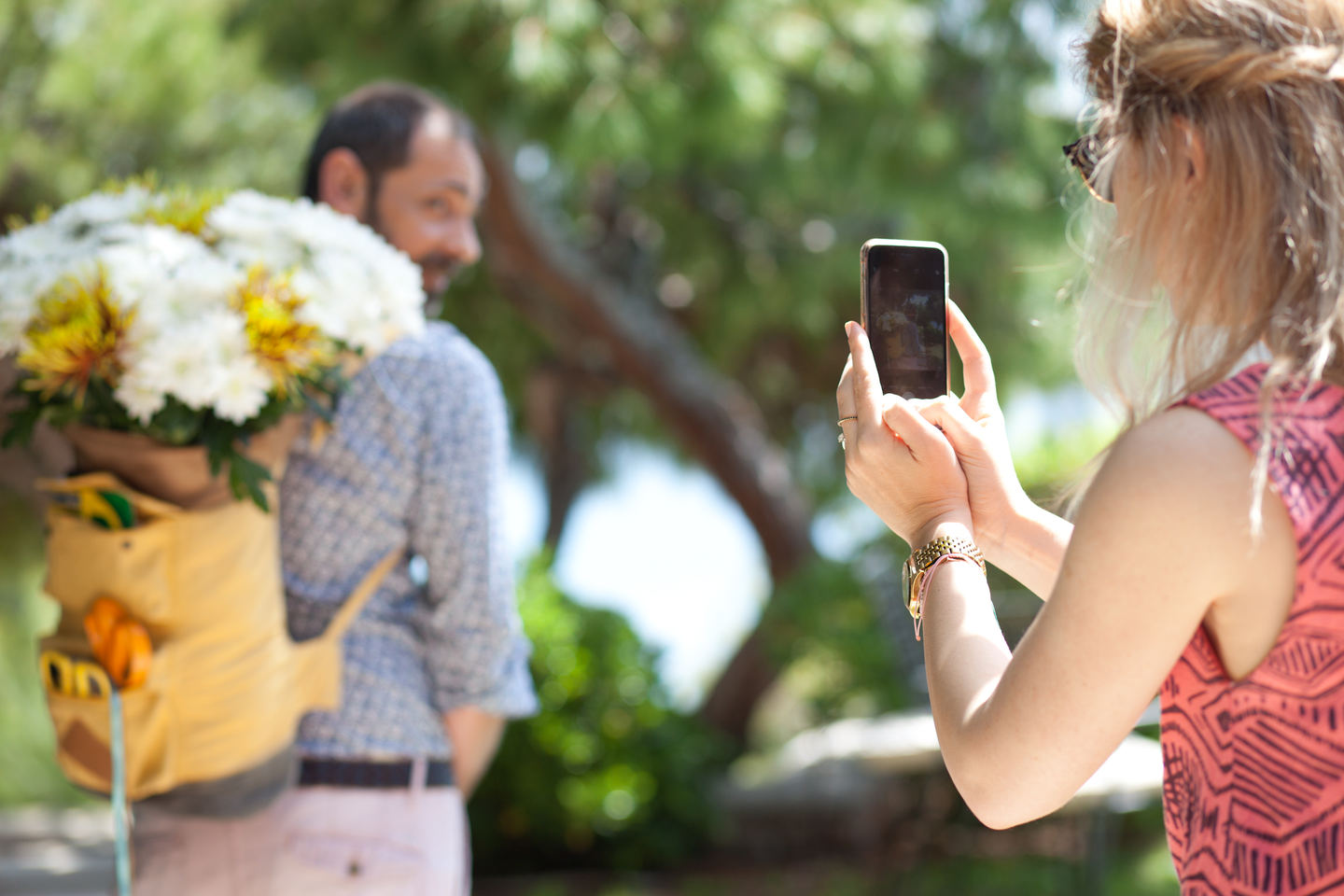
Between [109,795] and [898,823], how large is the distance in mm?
4733

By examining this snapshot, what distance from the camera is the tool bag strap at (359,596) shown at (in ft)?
5.88

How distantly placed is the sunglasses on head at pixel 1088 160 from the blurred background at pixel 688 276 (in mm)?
3428

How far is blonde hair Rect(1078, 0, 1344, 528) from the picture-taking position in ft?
3.17

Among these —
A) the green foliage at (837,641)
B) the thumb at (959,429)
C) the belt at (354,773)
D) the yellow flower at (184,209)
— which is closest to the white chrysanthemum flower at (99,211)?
the yellow flower at (184,209)

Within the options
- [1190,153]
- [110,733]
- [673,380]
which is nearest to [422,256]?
[110,733]

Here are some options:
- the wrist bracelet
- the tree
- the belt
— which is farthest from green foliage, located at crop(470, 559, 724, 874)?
the wrist bracelet

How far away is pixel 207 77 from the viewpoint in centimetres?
680

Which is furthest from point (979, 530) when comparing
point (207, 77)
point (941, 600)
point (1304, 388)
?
point (207, 77)

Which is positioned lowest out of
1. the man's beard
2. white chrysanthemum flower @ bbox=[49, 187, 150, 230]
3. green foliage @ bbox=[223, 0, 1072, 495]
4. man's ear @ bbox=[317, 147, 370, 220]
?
white chrysanthemum flower @ bbox=[49, 187, 150, 230]

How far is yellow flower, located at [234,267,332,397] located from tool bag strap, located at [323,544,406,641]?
320mm

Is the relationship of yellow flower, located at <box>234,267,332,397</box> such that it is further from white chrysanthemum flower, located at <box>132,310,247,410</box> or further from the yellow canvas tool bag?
the yellow canvas tool bag

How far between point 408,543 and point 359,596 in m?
0.12

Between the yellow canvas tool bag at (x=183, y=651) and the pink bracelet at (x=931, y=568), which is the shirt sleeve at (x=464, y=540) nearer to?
the yellow canvas tool bag at (x=183, y=651)

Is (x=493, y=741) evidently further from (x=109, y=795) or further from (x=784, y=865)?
(x=784, y=865)
